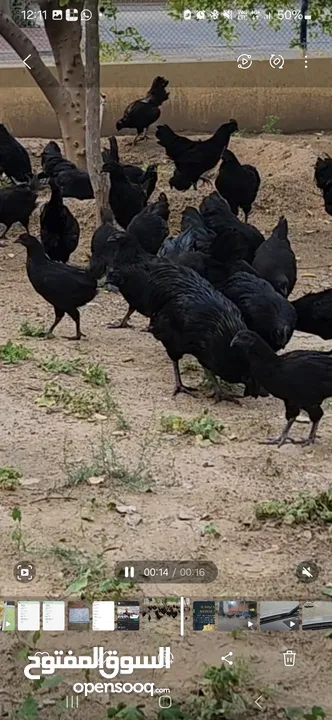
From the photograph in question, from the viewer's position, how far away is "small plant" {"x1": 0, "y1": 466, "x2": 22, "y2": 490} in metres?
4.57

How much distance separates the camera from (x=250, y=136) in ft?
44.3

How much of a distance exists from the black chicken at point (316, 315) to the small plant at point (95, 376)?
51.1 inches

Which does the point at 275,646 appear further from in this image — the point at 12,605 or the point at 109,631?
the point at 12,605

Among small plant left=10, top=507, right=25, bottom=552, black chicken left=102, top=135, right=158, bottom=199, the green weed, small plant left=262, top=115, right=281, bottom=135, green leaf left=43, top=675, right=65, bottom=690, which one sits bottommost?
small plant left=262, top=115, right=281, bottom=135

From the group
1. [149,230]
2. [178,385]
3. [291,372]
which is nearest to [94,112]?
[149,230]

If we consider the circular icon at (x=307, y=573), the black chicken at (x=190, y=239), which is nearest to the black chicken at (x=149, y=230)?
the black chicken at (x=190, y=239)

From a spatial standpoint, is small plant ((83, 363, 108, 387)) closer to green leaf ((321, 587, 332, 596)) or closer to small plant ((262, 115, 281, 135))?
green leaf ((321, 587, 332, 596))

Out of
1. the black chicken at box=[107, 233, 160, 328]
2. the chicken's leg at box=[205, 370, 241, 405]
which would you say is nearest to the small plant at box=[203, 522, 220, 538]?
the chicken's leg at box=[205, 370, 241, 405]

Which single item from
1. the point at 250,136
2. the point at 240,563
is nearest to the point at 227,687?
the point at 240,563

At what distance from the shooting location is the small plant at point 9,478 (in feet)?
15.0

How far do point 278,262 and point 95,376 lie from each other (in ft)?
5.62

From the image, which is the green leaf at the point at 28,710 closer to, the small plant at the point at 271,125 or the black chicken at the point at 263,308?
the black chicken at the point at 263,308

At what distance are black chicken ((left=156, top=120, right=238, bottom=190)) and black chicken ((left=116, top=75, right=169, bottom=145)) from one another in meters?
1.46

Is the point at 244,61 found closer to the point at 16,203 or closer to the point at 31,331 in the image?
the point at 16,203
